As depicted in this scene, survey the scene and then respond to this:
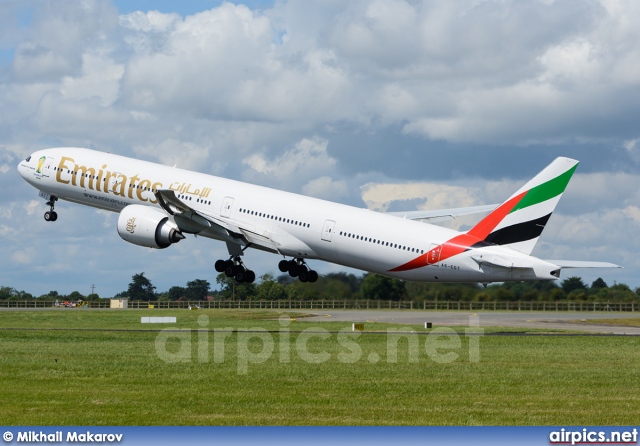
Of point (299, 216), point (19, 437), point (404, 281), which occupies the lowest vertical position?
point (19, 437)

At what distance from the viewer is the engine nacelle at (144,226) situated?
203 ft

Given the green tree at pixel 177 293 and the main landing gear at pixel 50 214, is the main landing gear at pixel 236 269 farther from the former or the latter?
the green tree at pixel 177 293

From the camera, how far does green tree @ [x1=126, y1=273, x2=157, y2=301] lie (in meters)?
137

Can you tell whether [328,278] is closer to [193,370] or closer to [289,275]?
[289,275]

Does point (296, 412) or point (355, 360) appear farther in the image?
point (355, 360)

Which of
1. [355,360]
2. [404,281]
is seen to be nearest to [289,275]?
[404,281]

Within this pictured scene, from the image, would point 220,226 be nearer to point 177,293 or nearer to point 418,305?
point 418,305

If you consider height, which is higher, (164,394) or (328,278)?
(328,278)

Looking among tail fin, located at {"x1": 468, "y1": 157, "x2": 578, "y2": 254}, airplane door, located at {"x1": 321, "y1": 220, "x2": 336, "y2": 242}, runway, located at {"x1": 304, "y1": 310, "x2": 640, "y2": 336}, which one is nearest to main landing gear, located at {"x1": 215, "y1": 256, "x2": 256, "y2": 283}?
airplane door, located at {"x1": 321, "y1": 220, "x2": 336, "y2": 242}

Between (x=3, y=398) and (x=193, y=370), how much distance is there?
9747 millimetres

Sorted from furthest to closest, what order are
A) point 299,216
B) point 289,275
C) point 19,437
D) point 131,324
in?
point 131,324 < point 289,275 < point 299,216 < point 19,437

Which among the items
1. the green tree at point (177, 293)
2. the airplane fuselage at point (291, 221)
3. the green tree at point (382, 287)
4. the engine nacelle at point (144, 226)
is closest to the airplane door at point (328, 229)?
the airplane fuselage at point (291, 221)

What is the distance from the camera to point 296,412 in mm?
30859

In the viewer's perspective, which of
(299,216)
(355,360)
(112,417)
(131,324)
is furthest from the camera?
(131,324)
